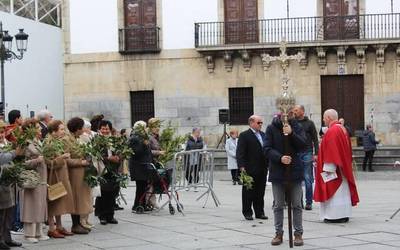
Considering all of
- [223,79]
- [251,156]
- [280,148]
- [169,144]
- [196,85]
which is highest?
[223,79]

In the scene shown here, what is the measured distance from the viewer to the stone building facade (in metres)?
29.6

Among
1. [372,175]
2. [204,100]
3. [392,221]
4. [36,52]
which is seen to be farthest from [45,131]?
[36,52]

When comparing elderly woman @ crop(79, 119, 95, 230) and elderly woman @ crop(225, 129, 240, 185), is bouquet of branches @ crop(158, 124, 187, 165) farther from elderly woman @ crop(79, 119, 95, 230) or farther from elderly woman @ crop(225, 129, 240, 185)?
elderly woman @ crop(225, 129, 240, 185)

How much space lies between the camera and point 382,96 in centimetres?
2961

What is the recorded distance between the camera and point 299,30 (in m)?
30.2

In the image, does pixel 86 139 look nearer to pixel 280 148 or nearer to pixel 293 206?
pixel 280 148

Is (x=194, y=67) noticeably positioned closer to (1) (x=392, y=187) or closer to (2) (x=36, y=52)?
(2) (x=36, y=52)

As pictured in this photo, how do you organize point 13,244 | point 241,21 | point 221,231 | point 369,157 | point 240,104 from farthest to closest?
1. point 240,104
2. point 241,21
3. point 369,157
4. point 221,231
5. point 13,244

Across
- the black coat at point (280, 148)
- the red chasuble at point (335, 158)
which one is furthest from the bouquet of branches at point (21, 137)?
the red chasuble at point (335, 158)

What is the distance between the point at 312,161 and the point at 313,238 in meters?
3.69

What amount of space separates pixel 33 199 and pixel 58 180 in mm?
682

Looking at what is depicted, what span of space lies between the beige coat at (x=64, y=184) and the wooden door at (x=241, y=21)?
66.8ft

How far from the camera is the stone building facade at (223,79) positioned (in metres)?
29.6

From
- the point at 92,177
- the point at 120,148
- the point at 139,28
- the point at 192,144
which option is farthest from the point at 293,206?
the point at 139,28
